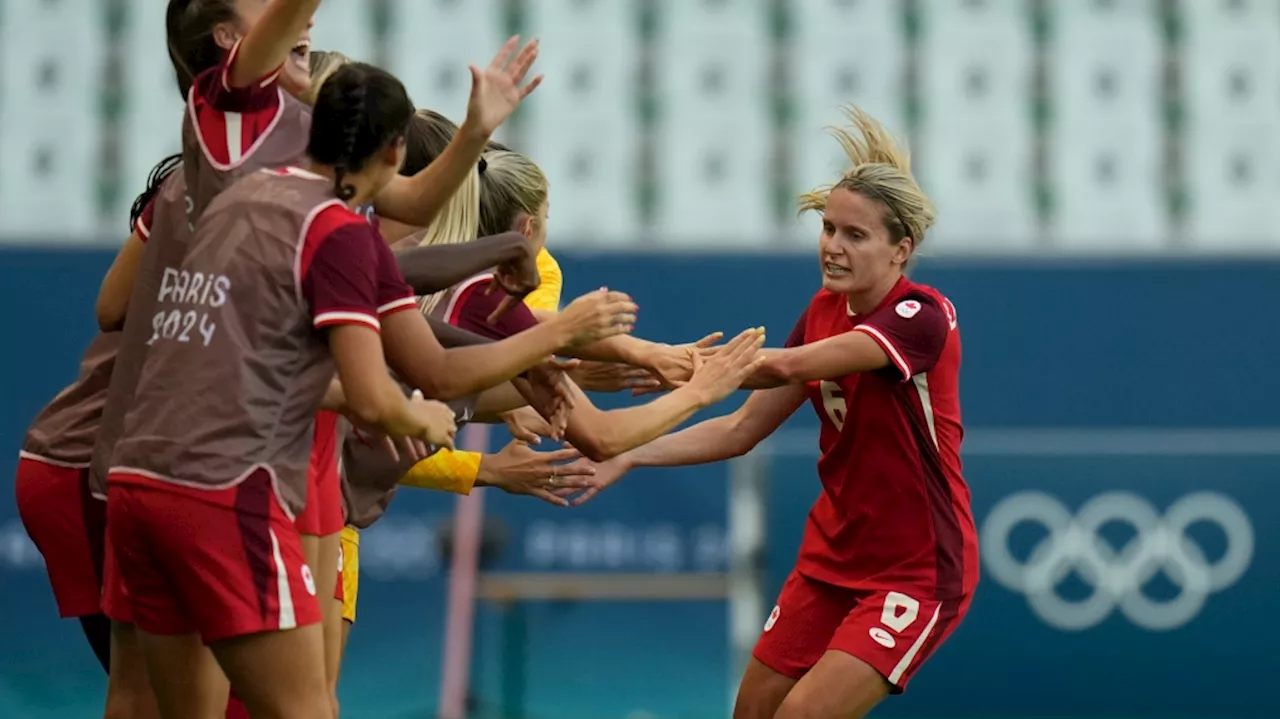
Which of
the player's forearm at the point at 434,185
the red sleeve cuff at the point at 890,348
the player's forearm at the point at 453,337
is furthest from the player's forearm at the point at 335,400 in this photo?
the red sleeve cuff at the point at 890,348

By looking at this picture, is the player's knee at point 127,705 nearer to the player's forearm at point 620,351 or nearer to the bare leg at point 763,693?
the player's forearm at point 620,351

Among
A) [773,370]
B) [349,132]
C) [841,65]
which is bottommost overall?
[773,370]

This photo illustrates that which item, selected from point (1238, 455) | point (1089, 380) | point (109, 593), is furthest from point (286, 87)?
point (1089, 380)

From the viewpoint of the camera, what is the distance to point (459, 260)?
160 inches

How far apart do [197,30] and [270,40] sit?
0.49 m

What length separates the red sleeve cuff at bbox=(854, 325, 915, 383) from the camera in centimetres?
469

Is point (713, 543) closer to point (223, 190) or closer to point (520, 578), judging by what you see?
point (520, 578)

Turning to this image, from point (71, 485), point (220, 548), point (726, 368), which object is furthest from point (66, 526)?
point (726, 368)

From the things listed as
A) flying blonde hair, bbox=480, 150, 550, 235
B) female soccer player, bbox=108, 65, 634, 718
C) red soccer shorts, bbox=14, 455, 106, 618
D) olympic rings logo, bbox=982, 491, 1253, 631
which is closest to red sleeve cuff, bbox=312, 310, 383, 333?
female soccer player, bbox=108, 65, 634, 718

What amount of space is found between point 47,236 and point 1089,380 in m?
5.92

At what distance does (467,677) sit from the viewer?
790cm

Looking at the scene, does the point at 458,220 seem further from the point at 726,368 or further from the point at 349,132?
the point at 349,132

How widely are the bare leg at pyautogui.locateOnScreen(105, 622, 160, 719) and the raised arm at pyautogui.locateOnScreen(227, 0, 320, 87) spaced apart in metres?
1.37

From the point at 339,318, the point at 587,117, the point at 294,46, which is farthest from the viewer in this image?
the point at 587,117
